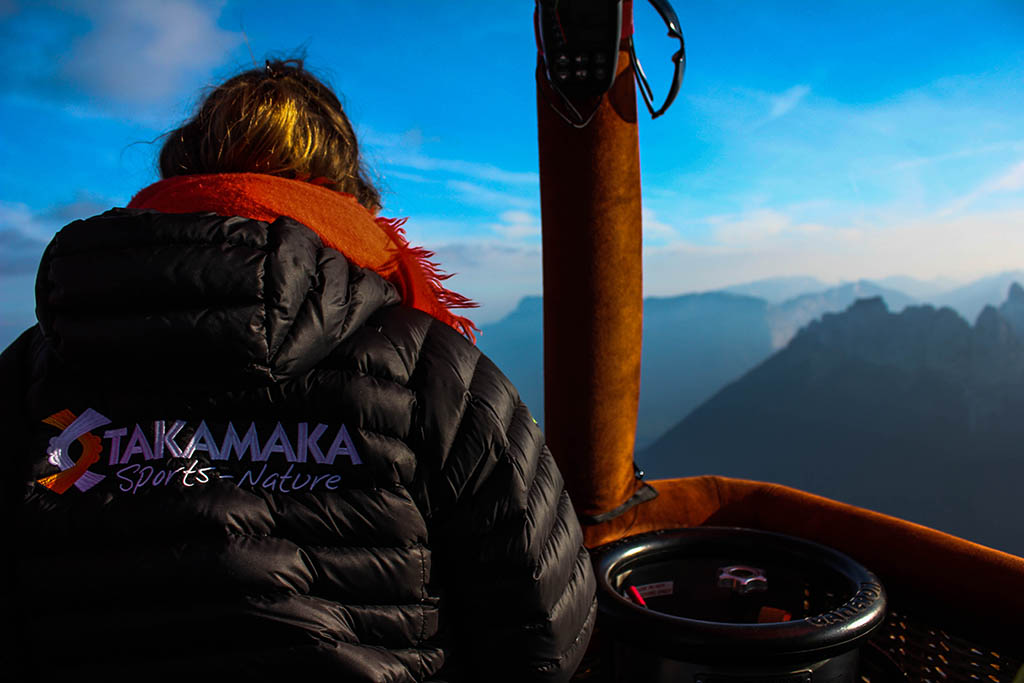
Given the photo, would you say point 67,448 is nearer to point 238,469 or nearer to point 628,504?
point 238,469

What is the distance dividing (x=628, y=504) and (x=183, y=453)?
1.41 meters

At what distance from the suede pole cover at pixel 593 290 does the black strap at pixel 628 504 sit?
0.04 feet

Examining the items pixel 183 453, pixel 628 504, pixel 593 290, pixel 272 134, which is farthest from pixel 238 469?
pixel 628 504

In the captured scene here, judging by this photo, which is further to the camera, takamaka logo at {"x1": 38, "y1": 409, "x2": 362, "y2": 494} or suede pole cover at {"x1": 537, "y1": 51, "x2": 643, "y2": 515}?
suede pole cover at {"x1": 537, "y1": 51, "x2": 643, "y2": 515}

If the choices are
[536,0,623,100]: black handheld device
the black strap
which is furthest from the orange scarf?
the black strap

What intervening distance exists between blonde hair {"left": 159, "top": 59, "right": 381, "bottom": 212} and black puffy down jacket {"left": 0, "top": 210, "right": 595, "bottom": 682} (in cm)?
23

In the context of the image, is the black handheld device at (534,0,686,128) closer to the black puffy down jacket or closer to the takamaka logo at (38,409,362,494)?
the black puffy down jacket

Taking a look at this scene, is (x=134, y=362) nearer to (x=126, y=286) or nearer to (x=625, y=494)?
(x=126, y=286)

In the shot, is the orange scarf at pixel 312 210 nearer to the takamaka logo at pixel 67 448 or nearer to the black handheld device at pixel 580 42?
the takamaka logo at pixel 67 448

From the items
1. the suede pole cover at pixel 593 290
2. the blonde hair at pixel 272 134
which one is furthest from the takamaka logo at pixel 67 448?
the suede pole cover at pixel 593 290

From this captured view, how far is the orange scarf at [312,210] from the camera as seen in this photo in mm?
867

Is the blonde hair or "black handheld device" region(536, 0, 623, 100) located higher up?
"black handheld device" region(536, 0, 623, 100)

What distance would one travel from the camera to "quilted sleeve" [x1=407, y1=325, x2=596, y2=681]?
2.77ft

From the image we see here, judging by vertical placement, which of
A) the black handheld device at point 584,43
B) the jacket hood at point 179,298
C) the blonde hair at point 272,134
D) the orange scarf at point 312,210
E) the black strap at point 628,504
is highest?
the black handheld device at point 584,43
